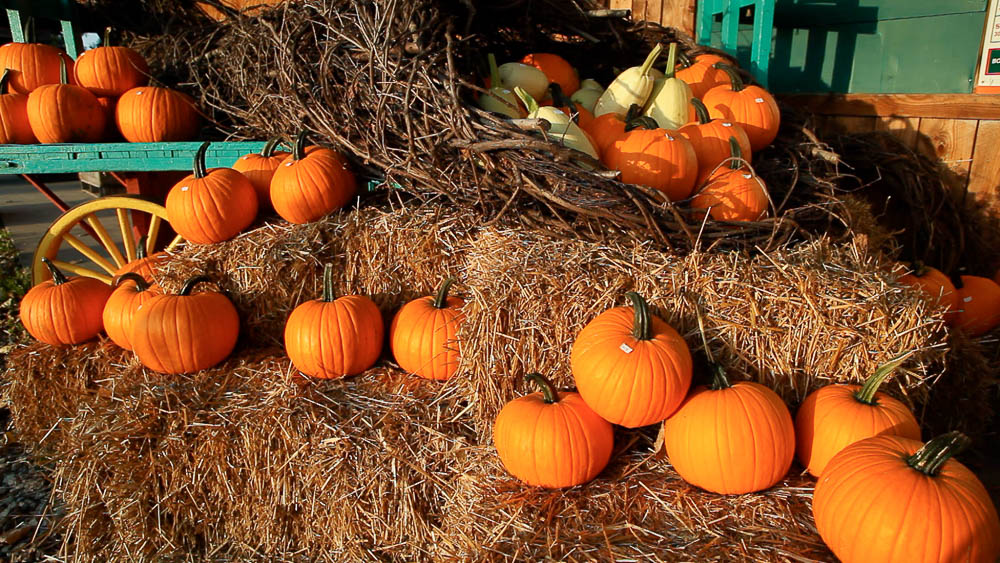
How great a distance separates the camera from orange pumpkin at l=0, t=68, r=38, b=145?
3.09 m

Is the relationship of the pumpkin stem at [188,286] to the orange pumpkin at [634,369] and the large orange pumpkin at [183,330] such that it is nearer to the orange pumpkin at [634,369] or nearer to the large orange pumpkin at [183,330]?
the large orange pumpkin at [183,330]

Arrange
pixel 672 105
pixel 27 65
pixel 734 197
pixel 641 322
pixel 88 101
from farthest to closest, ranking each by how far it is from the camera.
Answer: pixel 27 65 → pixel 88 101 → pixel 672 105 → pixel 734 197 → pixel 641 322

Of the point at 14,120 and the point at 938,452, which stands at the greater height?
the point at 14,120

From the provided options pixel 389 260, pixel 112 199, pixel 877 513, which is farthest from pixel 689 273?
pixel 112 199

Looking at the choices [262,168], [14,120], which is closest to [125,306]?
[262,168]

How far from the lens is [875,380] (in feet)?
5.29

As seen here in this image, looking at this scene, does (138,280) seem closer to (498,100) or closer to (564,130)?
(498,100)

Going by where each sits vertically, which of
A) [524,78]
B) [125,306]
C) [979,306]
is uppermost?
[524,78]

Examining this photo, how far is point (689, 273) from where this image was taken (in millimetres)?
1819

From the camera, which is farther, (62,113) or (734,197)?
(62,113)

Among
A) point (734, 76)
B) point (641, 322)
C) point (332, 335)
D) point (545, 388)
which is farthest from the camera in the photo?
point (734, 76)

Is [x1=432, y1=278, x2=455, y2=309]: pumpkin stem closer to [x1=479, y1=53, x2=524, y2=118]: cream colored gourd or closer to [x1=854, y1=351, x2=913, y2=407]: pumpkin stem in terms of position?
[x1=479, y1=53, x2=524, y2=118]: cream colored gourd

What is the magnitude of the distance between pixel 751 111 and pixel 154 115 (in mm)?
2915

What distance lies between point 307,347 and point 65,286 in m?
1.30
